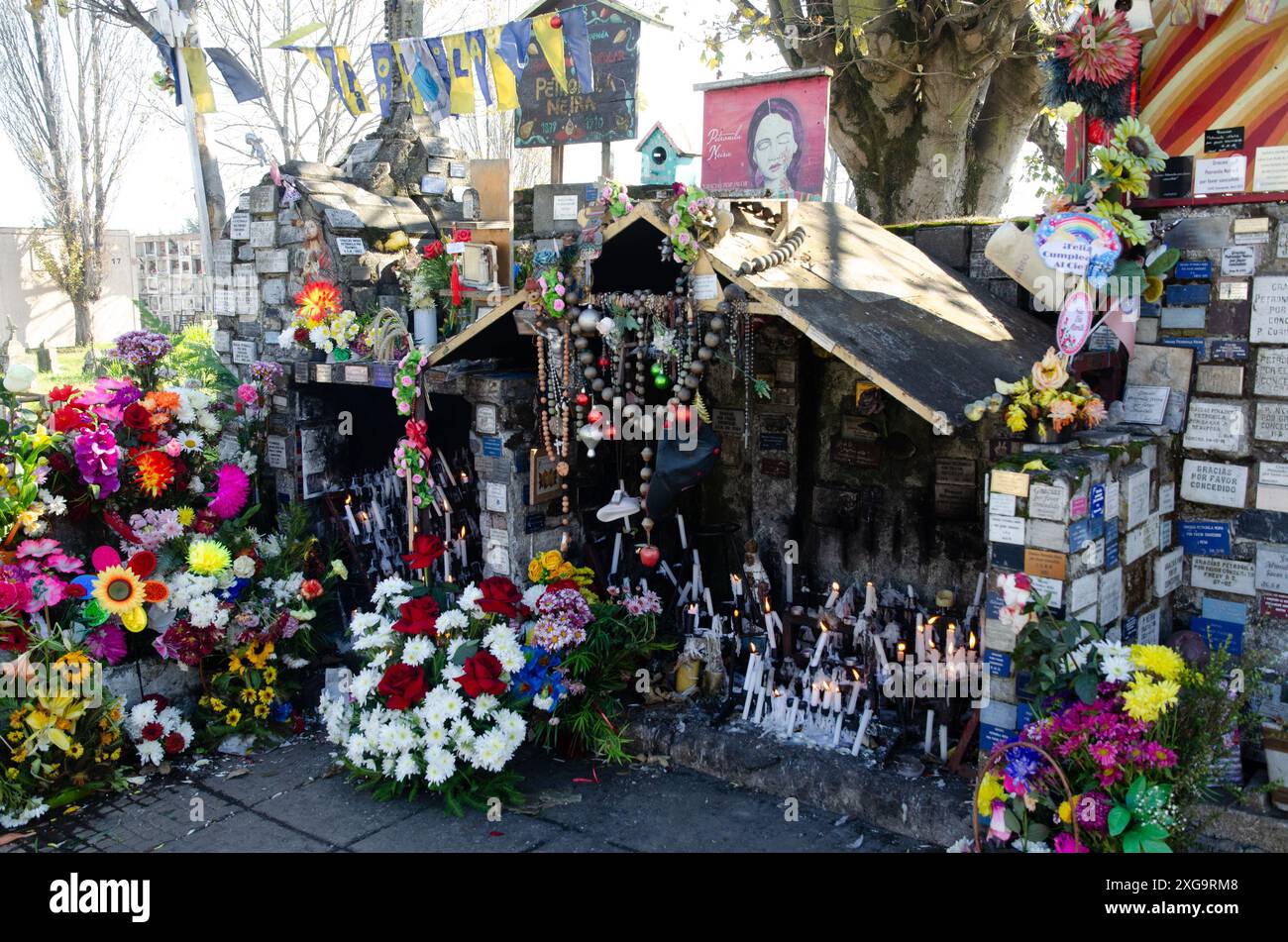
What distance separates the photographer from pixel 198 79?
11641 mm

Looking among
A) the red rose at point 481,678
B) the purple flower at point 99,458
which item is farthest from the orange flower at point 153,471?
the red rose at point 481,678

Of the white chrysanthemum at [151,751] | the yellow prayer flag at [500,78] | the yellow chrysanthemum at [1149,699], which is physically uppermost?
the yellow prayer flag at [500,78]

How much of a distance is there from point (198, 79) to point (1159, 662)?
11.4 meters

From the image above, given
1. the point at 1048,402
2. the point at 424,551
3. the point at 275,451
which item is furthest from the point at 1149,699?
the point at 275,451

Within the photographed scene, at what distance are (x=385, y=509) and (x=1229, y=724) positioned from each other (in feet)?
22.0

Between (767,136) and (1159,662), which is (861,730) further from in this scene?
(767,136)

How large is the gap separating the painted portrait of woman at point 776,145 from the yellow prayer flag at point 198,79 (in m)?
6.45

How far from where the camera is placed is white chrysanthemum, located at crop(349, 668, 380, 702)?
6.57 meters

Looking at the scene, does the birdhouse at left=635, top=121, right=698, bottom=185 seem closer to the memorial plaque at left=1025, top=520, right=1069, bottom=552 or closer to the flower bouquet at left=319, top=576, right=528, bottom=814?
the flower bouquet at left=319, top=576, right=528, bottom=814

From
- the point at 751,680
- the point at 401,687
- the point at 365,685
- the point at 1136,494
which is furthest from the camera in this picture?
the point at 751,680

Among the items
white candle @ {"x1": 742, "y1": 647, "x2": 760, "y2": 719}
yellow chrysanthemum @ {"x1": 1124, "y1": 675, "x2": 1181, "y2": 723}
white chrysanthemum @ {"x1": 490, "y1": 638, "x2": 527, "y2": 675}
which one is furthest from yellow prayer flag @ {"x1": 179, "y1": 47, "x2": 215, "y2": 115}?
yellow chrysanthemum @ {"x1": 1124, "y1": 675, "x2": 1181, "y2": 723}

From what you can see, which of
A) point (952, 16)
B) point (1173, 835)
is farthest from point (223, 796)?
point (952, 16)

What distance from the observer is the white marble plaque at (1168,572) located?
19.9ft

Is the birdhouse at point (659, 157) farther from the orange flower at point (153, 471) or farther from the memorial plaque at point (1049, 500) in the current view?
the memorial plaque at point (1049, 500)
